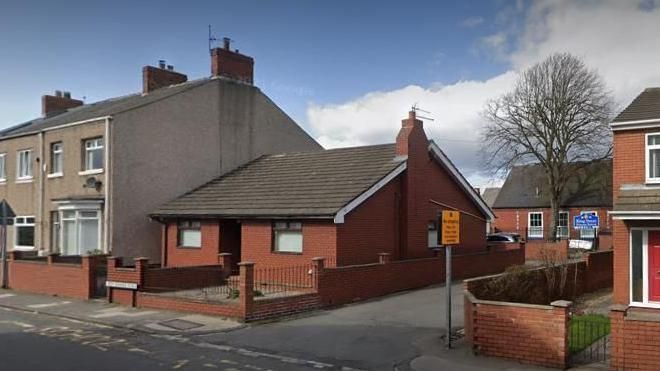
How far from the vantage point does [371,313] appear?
1580 centimetres

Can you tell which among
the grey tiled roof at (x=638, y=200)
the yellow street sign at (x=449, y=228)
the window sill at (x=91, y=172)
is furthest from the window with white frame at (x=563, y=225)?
the yellow street sign at (x=449, y=228)

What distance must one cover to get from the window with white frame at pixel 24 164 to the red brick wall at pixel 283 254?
1306cm

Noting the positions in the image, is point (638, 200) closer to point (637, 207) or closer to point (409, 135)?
point (637, 207)

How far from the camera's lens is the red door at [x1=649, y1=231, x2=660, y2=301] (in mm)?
17594

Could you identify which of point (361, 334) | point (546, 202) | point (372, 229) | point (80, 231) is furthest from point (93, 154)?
point (546, 202)

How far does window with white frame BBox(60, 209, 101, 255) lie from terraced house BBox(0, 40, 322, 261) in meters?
0.04

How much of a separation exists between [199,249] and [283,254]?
4302 mm

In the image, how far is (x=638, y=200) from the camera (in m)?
17.4

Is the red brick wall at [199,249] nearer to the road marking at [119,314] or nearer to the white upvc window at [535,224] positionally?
the road marking at [119,314]

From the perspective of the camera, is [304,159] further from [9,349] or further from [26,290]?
[9,349]

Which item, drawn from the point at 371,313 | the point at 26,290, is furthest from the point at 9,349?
the point at 26,290

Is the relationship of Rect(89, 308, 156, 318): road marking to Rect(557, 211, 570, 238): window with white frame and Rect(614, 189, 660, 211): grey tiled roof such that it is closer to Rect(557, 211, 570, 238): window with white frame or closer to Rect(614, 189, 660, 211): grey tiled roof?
Rect(614, 189, 660, 211): grey tiled roof

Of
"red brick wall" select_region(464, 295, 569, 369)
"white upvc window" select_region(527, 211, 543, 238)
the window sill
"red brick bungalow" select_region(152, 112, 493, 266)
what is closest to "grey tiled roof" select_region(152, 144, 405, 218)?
"red brick bungalow" select_region(152, 112, 493, 266)

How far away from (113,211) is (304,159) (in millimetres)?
7705
